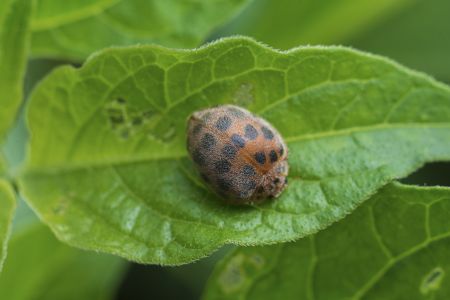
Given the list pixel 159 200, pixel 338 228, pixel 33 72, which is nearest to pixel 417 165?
pixel 338 228

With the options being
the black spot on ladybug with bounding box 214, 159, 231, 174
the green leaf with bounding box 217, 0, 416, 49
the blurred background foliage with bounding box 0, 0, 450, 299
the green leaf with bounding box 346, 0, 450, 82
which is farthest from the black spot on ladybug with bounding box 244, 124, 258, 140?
the green leaf with bounding box 346, 0, 450, 82

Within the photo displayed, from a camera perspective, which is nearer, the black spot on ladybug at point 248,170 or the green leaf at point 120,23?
the black spot on ladybug at point 248,170

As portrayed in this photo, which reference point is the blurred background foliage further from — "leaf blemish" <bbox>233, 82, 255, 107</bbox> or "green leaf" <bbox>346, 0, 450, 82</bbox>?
"leaf blemish" <bbox>233, 82, 255, 107</bbox>

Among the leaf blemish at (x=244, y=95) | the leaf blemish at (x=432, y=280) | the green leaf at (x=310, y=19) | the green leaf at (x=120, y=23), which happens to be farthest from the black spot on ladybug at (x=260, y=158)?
the green leaf at (x=310, y=19)

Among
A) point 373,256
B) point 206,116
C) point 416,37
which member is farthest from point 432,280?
point 416,37

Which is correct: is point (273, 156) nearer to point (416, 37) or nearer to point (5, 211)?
point (5, 211)

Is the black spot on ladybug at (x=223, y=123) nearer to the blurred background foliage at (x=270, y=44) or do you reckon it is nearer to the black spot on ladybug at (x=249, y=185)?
the black spot on ladybug at (x=249, y=185)

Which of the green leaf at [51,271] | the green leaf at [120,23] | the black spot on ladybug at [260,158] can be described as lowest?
the green leaf at [51,271]
